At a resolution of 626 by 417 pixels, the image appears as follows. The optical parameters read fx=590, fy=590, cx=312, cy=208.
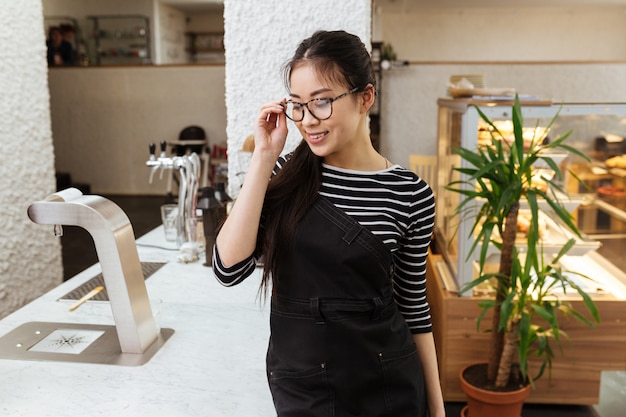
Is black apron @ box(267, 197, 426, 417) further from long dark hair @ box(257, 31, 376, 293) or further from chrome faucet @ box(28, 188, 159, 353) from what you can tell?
chrome faucet @ box(28, 188, 159, 353)

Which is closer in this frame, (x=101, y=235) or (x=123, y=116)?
(x=101, y=235)

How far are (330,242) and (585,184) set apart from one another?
2.02m

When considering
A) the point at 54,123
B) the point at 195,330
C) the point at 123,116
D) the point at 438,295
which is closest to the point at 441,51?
the point at 123,116

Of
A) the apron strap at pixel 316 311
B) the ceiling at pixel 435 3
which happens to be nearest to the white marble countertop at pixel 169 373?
the apron strap at pixel 316 311

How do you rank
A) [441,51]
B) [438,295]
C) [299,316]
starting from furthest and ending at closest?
[441,51] < [438,295] < [299,316]

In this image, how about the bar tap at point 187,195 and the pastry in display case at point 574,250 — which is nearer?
the bar tap at point 187,195

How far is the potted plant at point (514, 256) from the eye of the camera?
7.39 feet

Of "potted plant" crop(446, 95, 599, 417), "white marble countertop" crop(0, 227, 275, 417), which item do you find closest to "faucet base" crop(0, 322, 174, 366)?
"white marble countertop" crop(0, 227, 275, 417)

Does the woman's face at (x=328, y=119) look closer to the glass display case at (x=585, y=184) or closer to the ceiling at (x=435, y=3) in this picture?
the glass display case at (x=585, y=184)

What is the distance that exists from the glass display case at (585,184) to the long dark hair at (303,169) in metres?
1.40

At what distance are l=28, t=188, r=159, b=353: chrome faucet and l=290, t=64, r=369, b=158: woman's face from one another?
61 centimetres

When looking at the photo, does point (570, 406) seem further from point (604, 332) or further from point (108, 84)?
point (108, 84)

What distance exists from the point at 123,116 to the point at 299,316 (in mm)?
7546

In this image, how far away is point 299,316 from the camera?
1.05 metres
